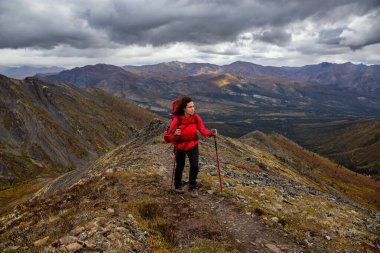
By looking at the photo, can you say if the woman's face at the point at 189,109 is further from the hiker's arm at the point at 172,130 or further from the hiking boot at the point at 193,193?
the hiking boot at the point at 193,193

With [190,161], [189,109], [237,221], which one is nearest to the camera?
[237,221]

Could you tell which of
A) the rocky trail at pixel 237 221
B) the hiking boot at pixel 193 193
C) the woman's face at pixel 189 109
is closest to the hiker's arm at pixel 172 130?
the woman's face at pixel 189 109

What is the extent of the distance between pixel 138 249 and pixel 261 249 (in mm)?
5099

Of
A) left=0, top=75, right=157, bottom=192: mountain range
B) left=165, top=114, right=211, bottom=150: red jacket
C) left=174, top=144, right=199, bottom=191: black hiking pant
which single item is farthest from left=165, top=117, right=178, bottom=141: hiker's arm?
left=0, top=75, right=157, bottom=192: mountain range

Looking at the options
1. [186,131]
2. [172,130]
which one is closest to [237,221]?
[186,131]

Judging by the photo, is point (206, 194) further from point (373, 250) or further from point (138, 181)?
point (373, 250)

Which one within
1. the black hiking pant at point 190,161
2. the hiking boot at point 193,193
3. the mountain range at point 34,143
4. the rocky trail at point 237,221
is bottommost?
the mountain range at point 34,143

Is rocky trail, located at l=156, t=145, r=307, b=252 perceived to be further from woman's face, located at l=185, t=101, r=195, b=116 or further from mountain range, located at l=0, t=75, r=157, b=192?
mountain range, located at l=0, t=75, r=157, b=192

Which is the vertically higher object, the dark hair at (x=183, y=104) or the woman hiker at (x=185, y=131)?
the dark hair at (x=183, y=104)

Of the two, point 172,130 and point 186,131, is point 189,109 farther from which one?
point 172,130

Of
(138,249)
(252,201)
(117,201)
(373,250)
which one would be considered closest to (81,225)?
(138,249)

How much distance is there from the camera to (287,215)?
17438mm

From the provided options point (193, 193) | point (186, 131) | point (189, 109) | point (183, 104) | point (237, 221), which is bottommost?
point (237, 221)

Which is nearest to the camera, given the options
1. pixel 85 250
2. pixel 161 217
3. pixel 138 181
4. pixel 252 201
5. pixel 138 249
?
pixel 85 250
